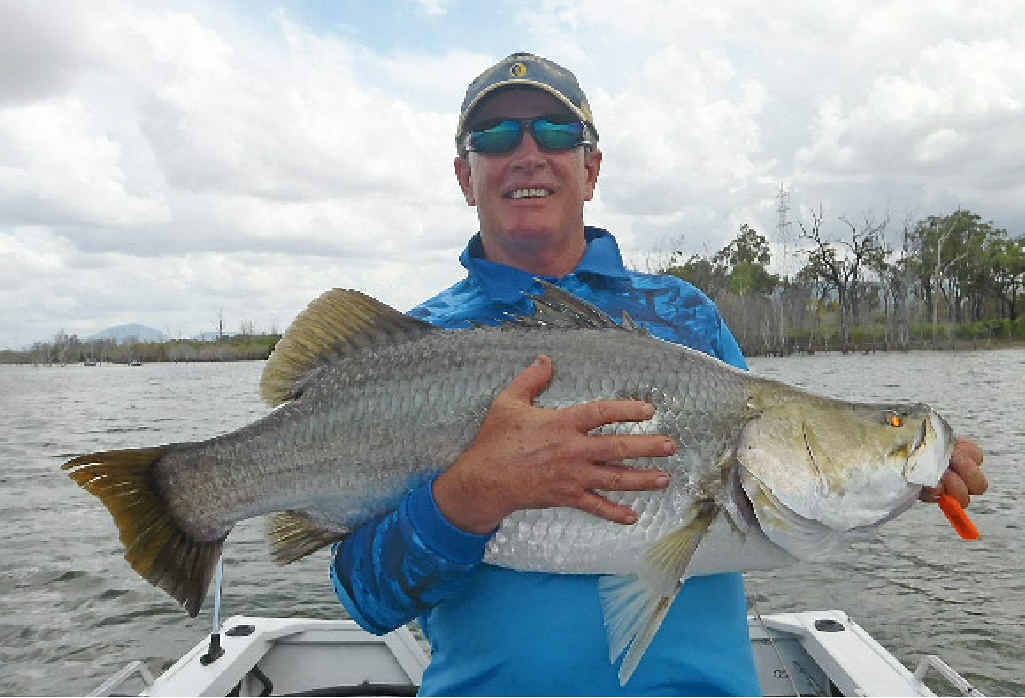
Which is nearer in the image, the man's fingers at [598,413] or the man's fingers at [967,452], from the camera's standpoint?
the man's fingers at [598,413]

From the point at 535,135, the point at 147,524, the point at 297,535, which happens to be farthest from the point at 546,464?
the point at 535,135

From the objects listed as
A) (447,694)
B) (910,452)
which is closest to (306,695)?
(447,694)

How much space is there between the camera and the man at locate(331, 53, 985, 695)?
6.91 ft

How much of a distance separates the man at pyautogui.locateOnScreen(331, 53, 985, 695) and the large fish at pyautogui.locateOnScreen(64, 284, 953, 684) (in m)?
0.12

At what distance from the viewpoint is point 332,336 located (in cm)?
269

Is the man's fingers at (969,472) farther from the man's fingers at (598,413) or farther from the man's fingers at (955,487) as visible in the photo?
the man's fingers at (598,413)

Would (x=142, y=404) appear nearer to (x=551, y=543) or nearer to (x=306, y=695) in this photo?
(x=306, y=695)

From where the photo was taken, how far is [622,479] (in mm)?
2072

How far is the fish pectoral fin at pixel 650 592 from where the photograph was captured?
7.05 feet

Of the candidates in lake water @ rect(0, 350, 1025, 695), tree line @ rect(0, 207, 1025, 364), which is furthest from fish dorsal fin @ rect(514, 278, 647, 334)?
tree line @ rect(0, 207, 1025, 364)

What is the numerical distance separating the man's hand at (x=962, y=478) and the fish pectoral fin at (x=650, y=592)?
66 centimetres

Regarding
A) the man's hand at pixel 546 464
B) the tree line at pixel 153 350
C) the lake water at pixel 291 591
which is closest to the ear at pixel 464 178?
the man's hand at pixel 546 464

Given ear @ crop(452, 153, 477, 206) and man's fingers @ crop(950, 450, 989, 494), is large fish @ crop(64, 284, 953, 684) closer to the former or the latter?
man's fingers @ crop(950, 450, 989, 494)

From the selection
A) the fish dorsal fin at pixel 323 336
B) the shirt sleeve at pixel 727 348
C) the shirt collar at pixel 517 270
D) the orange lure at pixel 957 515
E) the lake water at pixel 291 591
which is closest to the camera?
the orange lure at pixel 957 515
